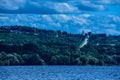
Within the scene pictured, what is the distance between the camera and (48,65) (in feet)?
623

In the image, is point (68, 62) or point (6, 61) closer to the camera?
point (6, 61)

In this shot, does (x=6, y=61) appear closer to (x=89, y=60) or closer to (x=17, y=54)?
(x=17, y=54)

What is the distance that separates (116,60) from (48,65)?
32.2 metres

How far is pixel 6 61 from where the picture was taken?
17988cm

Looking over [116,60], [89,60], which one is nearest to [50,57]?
[89,60]

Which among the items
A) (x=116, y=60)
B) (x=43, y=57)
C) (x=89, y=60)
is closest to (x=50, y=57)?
(x=43, y=57)

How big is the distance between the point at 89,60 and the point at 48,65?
17817 millimetres

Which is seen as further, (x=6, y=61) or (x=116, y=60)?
(x=116, y=60)

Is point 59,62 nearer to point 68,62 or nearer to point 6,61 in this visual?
point 68,62

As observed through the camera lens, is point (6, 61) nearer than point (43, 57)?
Yes

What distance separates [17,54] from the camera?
190m

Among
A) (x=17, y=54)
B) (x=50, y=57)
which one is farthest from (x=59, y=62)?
(x=17, y=54)

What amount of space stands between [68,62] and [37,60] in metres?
14.7

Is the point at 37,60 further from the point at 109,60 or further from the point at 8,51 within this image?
the point at 109,60
